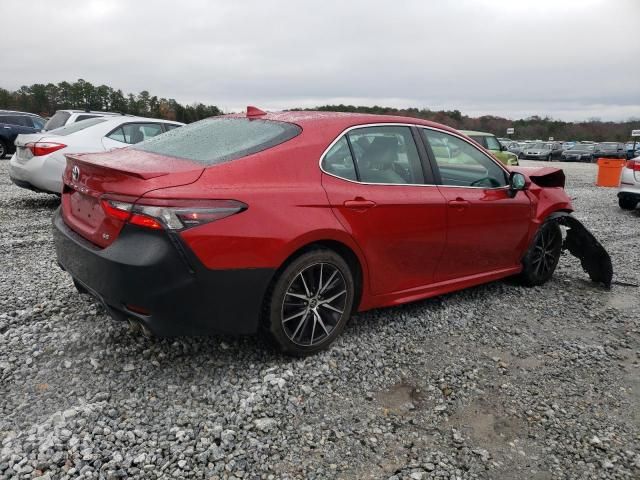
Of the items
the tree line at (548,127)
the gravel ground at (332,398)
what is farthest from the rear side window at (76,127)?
the tree line at (548,127)

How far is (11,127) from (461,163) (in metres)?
16.1

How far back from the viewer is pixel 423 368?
11.0 ft

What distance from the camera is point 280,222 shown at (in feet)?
9.52

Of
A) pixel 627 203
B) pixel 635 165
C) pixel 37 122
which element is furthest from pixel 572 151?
pixel 37 122

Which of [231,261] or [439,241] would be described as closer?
[231,261]

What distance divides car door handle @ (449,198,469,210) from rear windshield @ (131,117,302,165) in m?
1.35

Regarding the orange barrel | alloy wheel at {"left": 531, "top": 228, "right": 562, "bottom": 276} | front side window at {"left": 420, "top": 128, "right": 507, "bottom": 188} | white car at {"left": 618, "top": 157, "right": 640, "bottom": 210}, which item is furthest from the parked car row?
front side window at {"left": 420, "top": 128, "right": 507, "bottom": 188}

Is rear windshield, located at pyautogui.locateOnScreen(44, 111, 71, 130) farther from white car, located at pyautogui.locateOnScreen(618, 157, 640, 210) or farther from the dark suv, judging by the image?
white car, located at pyautogui.locateOnScreen(618, 157, 640, 210)

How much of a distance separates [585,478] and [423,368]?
113cm

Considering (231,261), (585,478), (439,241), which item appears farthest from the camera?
(439,241)

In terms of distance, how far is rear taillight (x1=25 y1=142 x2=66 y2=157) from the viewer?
7215 millimetres

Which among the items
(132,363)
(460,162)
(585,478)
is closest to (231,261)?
(132,363)

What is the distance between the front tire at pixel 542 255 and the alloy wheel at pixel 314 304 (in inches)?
94.7

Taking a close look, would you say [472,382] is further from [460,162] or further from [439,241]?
[460,162]
